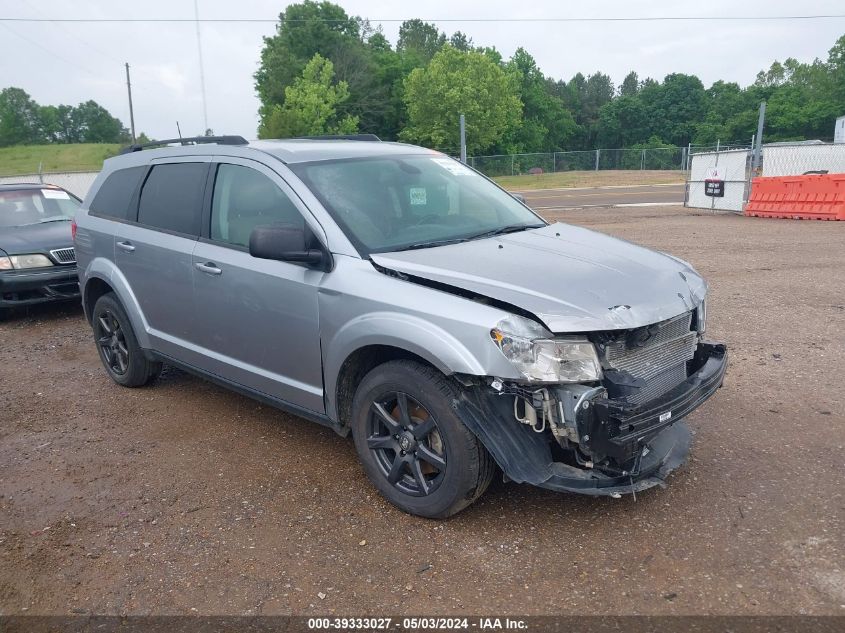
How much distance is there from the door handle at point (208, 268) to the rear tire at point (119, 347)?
124 cm

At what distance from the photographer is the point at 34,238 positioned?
26.6 feet

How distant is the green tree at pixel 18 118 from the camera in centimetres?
9006

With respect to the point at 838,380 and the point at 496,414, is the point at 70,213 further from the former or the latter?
the point at 838,380

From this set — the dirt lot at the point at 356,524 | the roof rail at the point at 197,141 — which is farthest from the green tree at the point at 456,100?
the dirt lot at the point at 356,524

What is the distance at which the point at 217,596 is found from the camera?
9.51ft

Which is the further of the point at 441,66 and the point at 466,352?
the point at 441,66

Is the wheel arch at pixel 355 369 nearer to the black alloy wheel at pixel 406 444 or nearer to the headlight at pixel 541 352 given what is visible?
the black alloy wheel at pixel 406 444

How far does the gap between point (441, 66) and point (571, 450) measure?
63821 millimetres

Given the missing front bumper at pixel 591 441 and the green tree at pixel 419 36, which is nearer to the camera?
the missing front bumper at pixel 591 441

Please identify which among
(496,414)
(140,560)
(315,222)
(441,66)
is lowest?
(140,560)

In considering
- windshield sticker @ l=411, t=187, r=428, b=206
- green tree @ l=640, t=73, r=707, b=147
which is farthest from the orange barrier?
green tree @ l=640, t=73, r=707, b=147

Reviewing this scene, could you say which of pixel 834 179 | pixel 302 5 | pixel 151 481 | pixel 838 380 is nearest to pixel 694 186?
pixel 834 179

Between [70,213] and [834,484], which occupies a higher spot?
[70,213]

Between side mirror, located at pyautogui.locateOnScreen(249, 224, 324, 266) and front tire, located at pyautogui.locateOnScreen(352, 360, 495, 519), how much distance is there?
0.72 meters
